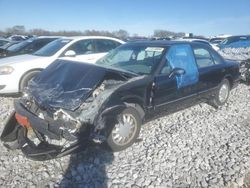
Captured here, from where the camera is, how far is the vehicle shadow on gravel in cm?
375

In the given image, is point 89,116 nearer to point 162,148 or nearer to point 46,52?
point 162,148

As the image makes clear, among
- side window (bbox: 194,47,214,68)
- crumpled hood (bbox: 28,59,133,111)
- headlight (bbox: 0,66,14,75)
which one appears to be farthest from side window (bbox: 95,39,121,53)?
crumpled hood (bbox: 28,59,133,111)

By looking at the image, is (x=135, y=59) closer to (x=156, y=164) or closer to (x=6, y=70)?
(x=156, y=164)

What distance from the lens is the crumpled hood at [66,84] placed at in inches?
166

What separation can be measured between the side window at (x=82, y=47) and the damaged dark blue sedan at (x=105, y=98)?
2.71 metres

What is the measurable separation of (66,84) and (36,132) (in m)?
0.83

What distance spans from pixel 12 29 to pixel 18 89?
5180 centimetres

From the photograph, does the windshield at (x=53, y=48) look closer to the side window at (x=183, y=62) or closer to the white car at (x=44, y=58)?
the white car at (x=44, y=58)

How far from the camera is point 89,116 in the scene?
4086 millimetres

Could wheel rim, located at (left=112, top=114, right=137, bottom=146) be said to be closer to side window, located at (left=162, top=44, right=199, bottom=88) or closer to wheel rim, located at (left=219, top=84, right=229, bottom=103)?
side window, located at (left=162, top=44, right=199, bottom=88)

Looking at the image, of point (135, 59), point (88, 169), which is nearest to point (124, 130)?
point (88, 169)

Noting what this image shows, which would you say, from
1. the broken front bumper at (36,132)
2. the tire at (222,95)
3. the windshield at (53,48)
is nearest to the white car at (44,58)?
the windshield at (53,48)

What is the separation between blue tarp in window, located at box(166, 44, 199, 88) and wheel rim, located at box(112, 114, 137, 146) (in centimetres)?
129

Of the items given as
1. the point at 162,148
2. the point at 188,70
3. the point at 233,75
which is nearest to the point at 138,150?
the point at 162,148
